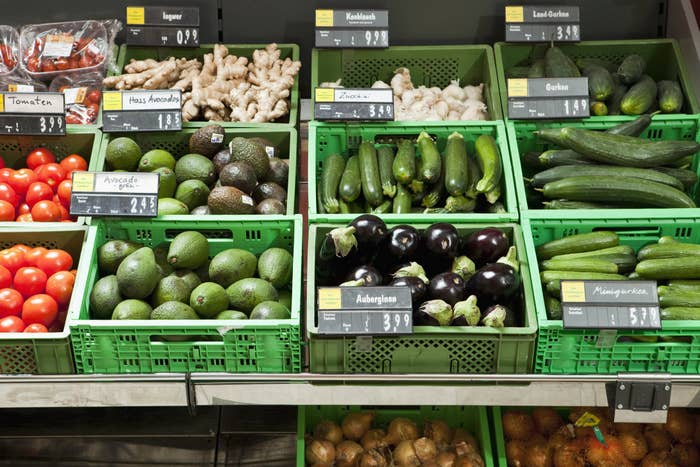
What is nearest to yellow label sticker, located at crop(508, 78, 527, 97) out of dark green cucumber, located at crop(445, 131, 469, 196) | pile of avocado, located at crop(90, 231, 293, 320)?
dark green cucumber, located at crop(445, 131, 469, 196)

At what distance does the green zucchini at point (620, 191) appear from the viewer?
238cm

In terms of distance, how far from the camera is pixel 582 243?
2268mm

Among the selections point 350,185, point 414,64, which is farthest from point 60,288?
point 414,64

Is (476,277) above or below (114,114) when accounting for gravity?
below

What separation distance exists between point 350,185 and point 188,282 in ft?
1.90

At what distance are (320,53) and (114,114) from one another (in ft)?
2.59

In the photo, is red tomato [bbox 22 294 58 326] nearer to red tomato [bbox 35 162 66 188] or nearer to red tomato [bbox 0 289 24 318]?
red tomato [bbox 0 289 24 318]

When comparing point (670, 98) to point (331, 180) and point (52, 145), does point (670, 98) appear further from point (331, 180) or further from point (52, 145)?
point (52, 145)

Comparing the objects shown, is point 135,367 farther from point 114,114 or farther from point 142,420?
point 114,114

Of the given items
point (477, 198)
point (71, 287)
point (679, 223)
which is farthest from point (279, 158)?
point (679, 223)

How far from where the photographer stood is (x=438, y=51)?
9.80ft

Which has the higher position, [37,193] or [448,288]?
[37,193]

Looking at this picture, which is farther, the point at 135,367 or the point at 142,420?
the point at 142,420

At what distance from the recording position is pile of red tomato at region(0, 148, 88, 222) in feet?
8.03
